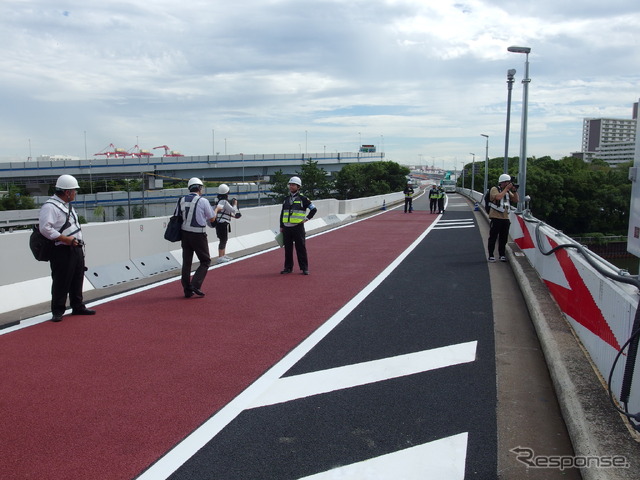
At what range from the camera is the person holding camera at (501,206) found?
12.7 meters

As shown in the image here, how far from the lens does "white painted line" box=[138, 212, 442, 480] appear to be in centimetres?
390

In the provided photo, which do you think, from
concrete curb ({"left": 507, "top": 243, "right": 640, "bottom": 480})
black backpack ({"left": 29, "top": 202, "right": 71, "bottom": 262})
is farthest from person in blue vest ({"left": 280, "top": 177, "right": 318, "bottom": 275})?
concrete curb ({"left": 507, "top": 243, "right": 640, "bottom": 480})

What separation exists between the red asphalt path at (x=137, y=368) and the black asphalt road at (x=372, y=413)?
431 mm

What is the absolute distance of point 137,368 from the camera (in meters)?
5.86

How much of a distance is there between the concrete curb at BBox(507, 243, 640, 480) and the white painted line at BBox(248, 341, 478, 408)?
3.04 feet

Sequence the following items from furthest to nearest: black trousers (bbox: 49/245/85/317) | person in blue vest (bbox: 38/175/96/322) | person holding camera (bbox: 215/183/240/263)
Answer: person holding camera (bbox: 215/183/240/263), black trousers (bbox: 49/245/85/317), person in blue vest (bbox: 38/175/96/322)

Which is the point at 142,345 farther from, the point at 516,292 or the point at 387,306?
the point at 516,292

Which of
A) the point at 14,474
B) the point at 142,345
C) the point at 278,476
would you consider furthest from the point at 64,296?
the point at 278,476

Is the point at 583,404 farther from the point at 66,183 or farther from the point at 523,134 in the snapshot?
the point at 523,134

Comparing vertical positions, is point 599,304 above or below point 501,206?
below

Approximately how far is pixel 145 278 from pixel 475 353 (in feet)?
22.1

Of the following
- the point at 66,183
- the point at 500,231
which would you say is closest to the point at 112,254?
the point at 66,183

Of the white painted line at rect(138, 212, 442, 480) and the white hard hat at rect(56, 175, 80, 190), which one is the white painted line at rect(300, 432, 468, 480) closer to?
the white painted line at rect(138, 212, 442, 480)

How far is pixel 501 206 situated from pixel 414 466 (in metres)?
9.71
